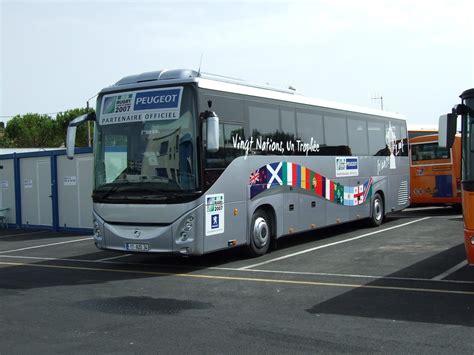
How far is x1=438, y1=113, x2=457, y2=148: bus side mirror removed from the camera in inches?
315

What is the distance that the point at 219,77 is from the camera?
431 inches

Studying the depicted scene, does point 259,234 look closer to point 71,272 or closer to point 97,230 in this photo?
point 97,230

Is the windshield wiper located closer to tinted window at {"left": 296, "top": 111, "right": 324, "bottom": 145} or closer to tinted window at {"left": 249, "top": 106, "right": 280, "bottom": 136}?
tinted window at {"left": 249, "top": 106, "right": 280, "bottom": 136}

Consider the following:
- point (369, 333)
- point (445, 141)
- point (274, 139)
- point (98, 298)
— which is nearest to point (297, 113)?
point (274, 139)

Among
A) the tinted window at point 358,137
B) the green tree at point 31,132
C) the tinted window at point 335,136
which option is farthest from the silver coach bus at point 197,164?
the green tree at point 31,132

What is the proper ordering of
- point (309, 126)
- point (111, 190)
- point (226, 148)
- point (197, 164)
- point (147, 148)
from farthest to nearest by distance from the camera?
1. point (309, 126)
2. point (226, 148)
3. point (111, 190)
4. point (147, 148)
5. point (197, 164)

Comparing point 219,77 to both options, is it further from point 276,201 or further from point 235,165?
point 276,201

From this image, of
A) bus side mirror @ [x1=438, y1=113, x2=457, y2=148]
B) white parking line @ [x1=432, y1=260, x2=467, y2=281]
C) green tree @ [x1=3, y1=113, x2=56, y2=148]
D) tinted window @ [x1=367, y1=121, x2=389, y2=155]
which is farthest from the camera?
green tree @ [x1=3, y1=113, x2=56, y2=148]

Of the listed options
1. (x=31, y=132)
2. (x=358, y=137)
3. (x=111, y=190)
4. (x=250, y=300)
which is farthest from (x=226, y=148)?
(x=31, y=132)

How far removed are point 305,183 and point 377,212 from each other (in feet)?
15.6

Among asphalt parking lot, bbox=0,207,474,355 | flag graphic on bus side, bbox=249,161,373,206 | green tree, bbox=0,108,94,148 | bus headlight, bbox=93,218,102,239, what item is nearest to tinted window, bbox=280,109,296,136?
flag graphic on bus side, bbox=249,161,373,206

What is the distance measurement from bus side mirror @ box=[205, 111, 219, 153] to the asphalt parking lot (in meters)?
2.26

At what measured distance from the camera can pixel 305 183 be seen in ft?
42.9

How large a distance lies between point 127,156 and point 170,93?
1.40m
